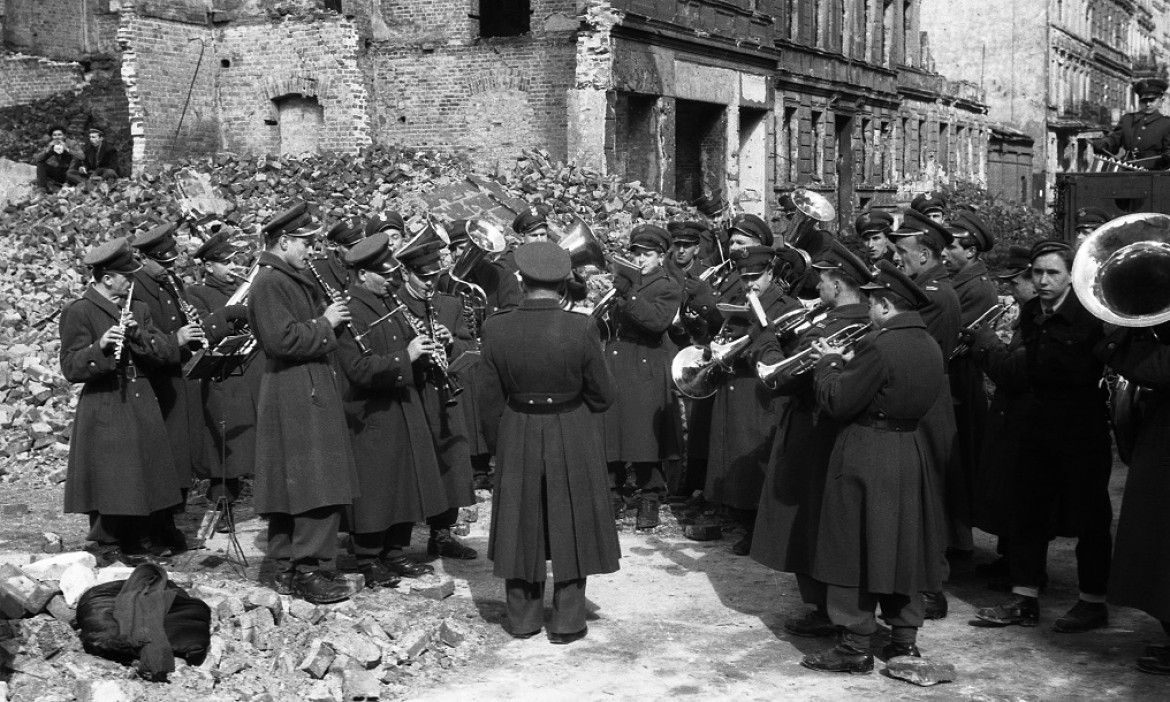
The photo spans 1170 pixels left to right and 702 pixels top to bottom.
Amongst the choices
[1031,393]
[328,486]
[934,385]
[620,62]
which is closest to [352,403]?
[328,486]

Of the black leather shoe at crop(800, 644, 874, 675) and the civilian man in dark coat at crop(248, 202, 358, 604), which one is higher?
the civilian man in dark coat at crop(248, 202, 358, 604)

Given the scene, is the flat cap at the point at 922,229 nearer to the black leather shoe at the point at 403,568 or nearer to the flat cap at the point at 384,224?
the flat cap at the point at 384,224

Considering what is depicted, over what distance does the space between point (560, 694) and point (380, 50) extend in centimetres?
1962

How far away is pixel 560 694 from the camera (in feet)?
20.1

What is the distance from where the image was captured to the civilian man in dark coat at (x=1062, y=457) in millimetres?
6988

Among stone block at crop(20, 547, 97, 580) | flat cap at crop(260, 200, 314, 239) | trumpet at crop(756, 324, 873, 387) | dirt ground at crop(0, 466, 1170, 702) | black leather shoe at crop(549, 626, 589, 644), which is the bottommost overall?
dirt ground at crop(0, 466, 1170, 702)

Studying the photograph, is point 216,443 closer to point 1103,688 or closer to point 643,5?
point 1103,688

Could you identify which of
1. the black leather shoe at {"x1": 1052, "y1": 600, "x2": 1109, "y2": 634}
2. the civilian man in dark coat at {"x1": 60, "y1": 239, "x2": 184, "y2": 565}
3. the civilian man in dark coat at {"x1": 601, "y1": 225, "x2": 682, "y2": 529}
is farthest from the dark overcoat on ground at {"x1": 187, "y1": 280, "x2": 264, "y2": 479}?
the black leather shoe at {"x1": 1052, "y1": 600, "x2": 1109, "y2": 634}

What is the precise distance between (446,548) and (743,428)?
2.28 meters

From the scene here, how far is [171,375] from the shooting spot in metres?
8.77

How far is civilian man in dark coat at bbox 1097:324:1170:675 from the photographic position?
621 centimetres

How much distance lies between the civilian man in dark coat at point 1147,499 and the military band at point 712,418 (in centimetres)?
1

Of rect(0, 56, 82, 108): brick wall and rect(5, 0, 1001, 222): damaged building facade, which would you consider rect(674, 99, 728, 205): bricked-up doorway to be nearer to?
rect(5, 0, 1001, 222): damaged building facade

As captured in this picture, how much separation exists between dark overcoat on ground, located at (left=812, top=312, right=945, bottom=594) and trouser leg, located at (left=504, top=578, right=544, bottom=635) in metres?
1.61
